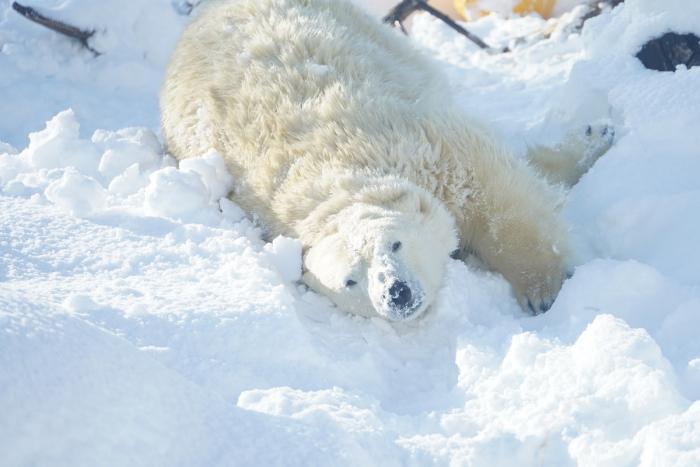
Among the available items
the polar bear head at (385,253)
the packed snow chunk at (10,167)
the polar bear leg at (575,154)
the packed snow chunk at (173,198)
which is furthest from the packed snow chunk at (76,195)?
the polar bear leg at (575,154)

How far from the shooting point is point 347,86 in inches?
169

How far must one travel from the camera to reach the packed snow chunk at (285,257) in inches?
148

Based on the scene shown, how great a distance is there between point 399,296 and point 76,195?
65.5 inches

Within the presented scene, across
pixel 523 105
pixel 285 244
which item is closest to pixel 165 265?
pixel 285 244

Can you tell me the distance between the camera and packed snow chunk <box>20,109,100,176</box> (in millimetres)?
4539

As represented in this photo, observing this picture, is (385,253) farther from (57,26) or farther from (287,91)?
(57,26)

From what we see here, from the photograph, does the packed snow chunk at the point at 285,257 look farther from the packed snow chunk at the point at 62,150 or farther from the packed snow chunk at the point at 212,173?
the packed snow chunk at the point at 62,150

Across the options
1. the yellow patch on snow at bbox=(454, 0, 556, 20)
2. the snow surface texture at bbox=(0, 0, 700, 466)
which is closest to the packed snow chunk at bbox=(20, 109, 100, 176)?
the snow surface texture at bbox=(0, 0, 700, 466)

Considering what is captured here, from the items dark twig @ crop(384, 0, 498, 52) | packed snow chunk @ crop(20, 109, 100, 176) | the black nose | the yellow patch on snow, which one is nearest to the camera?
the black nose

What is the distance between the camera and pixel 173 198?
3.99m

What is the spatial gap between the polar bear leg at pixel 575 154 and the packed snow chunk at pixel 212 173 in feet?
5.20

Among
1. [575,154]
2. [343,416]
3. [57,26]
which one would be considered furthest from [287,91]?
[57,26]

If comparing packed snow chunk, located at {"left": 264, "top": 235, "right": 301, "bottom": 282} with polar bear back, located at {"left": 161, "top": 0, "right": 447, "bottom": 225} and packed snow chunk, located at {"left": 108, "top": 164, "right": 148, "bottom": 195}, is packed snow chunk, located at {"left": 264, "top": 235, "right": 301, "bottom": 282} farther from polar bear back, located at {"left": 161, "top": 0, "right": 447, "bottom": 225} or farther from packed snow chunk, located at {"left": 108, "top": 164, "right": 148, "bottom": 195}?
packed snow chunk, located at {"left": 108, "top": 164, "right": 148, "bottom": 195}

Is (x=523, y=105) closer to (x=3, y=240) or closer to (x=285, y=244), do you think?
(x=285, y=244)
